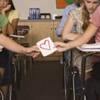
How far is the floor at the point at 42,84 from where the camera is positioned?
4.51 meters

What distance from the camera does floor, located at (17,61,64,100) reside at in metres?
4.51

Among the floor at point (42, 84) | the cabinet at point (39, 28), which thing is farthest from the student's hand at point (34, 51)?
the cabinet at point (39, 28)

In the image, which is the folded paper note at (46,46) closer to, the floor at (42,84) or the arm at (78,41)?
the arm at (78,41)

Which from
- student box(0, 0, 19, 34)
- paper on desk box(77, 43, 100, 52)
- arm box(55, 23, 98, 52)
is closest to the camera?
paper on desk box(77, 43, 100, 52)

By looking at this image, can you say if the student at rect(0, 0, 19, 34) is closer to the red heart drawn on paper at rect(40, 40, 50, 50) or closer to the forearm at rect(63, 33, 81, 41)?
the forearm at rect(63, 33, 81, 41)

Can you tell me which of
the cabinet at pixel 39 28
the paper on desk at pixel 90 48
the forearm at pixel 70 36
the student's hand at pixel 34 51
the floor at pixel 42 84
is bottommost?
the floor at pixel 42 84

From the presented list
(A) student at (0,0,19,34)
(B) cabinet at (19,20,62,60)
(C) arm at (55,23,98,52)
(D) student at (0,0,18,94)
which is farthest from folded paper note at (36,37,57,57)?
(B) cabinet at (19,20,62,60)

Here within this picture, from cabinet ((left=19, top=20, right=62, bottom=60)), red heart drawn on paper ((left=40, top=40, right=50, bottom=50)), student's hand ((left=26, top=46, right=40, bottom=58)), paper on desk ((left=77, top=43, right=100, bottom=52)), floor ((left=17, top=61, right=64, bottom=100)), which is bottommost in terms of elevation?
floor ((left=17, top=61, right=64, bottom=100))

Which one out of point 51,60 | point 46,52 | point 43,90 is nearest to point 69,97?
point 46,52

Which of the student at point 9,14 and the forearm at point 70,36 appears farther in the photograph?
the student at point 9,14

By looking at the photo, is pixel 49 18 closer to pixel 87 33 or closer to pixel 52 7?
pixel 52 7

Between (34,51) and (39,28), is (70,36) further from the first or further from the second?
(39,28)

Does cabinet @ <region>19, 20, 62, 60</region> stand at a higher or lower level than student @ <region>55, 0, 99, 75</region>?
lower

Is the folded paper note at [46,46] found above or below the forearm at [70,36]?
above
